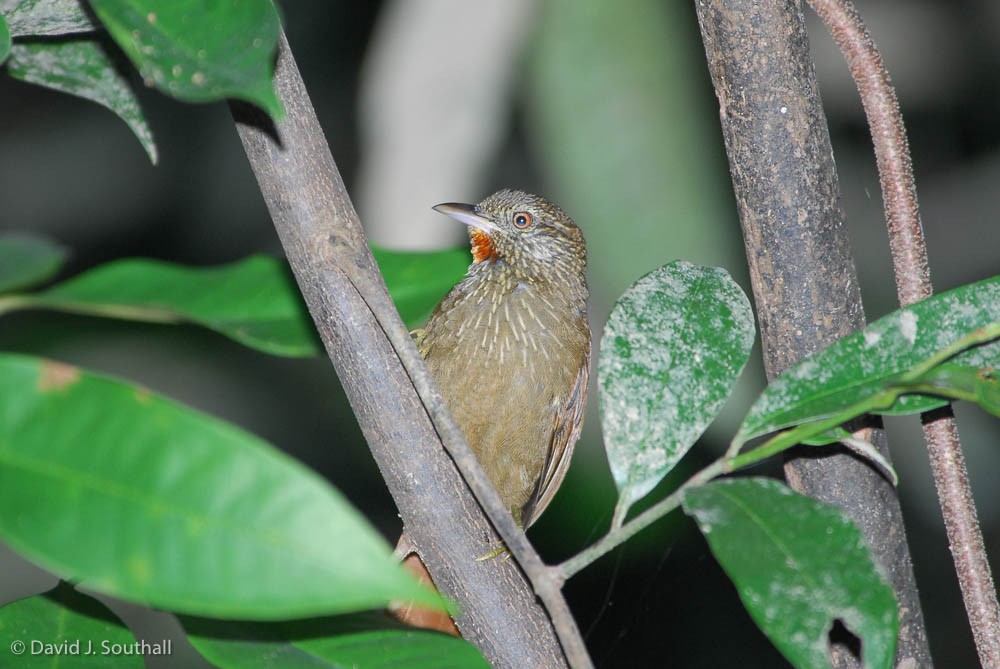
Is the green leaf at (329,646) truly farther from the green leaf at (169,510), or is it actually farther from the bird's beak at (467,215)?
the bird's beak at (467,215)

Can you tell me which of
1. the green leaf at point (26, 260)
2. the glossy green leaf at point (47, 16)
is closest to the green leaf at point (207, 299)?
the green leaf at point (26, 260)

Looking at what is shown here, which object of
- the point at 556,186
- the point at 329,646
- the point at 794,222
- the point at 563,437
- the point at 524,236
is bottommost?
the point at 329,646

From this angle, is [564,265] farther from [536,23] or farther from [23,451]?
[23,451]

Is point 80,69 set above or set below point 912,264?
below

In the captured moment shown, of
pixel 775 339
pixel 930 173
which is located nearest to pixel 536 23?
pixel 775 339

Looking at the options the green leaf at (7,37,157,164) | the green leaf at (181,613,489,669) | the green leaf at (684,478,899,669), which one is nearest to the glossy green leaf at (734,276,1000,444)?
the green leaf at (684,478,899,669)

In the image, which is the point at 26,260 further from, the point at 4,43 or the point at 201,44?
the point at 201,44

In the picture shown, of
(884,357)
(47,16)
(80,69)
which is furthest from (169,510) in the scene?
(80,69)
